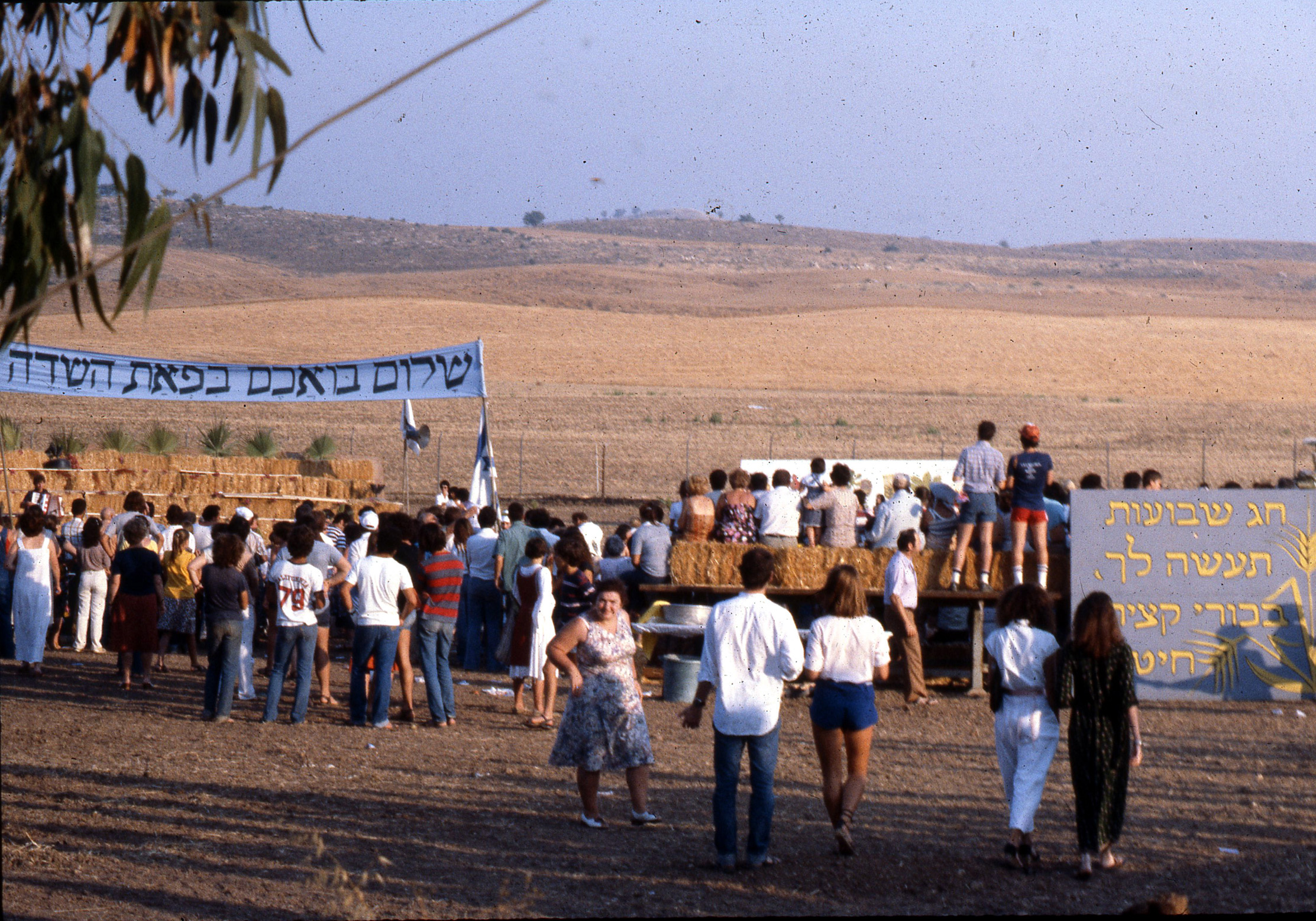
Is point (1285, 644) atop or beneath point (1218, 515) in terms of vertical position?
beneath

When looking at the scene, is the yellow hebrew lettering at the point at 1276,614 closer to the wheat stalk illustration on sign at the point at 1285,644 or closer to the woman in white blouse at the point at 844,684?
the wheat stalk illustration on sign at the point at 1285,644

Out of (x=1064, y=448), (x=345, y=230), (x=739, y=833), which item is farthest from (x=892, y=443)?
(x=345, y=230)

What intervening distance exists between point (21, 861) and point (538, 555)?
4.90 m

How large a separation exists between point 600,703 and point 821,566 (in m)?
6.06

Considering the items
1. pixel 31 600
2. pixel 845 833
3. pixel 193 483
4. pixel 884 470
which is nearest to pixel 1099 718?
pixel 845 833

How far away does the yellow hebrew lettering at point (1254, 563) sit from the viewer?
41.2ft

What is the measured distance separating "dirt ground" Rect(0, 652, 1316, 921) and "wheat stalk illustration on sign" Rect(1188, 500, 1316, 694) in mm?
509

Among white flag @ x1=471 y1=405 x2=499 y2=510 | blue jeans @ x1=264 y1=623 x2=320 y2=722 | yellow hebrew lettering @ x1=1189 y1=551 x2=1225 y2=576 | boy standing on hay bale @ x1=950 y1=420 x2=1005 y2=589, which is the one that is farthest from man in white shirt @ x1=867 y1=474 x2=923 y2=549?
blue jeans @ x1=264 y1=623 x2=320 y2=722

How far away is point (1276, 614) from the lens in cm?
1252

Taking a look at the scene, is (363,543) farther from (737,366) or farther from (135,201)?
(737,366)

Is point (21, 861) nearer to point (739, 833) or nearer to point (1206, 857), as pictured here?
point (739, 833)

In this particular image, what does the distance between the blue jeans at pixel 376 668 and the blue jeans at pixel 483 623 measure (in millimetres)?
2324

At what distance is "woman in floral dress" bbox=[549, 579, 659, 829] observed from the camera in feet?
25.5

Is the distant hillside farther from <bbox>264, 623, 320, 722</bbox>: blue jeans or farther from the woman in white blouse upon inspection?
the woman in white blouse
